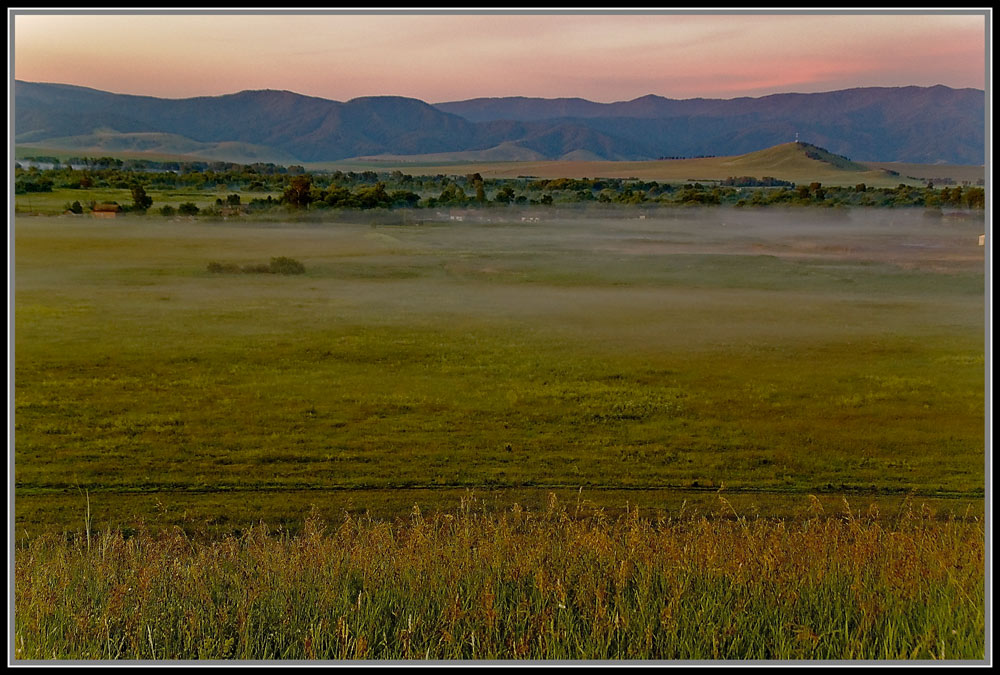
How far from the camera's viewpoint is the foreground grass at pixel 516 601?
13.5 feet

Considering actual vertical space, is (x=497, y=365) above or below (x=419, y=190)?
below

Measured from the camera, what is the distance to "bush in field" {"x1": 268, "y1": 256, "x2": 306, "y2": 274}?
551 cm

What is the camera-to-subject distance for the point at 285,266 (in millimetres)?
5523

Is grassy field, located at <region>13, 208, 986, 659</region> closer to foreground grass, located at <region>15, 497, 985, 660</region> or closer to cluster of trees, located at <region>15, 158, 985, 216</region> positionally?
foreground grass, located at <region>15, 497, 985, 660</region>

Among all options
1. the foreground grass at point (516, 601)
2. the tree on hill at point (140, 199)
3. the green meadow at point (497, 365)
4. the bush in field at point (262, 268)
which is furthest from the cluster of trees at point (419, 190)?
the foreground grass at point (516, 601)

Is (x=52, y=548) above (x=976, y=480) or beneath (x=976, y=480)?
beneath

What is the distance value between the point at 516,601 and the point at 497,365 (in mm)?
1852

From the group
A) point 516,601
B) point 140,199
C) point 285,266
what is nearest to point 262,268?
point 285,266

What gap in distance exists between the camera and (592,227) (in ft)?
19.0

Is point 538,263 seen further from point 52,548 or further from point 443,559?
point 52,548

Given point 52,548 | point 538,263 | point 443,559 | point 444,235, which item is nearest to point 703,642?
point 443,559

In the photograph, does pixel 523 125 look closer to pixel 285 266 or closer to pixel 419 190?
pixel 419 190

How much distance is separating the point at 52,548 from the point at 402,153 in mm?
3366

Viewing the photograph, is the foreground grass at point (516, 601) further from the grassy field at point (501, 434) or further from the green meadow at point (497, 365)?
the green meadow at point (497, 365)
